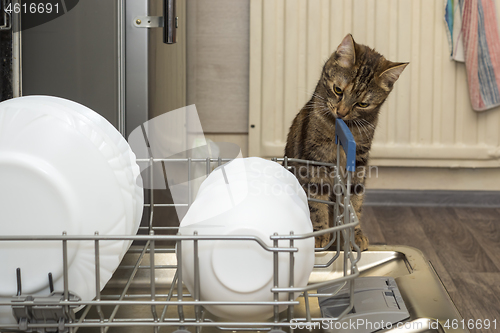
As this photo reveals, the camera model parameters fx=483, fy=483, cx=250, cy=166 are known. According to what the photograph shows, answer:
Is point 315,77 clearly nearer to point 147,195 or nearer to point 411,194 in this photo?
point 411,194

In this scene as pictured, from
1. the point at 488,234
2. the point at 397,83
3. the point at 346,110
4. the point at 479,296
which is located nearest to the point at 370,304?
the point at 346,110

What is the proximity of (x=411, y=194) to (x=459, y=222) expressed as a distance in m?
0.28

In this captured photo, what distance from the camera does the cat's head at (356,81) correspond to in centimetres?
104

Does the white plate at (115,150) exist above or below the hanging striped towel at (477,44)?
below

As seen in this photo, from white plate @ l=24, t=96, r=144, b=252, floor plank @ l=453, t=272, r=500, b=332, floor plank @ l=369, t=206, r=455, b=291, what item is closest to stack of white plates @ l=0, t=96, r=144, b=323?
white plate @ l=24, t=96, r=144, b=252

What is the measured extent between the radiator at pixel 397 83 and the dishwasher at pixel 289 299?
56.2 inches

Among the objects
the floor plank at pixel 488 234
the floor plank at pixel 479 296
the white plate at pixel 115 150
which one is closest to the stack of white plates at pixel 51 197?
the white plate at pixel 115 150

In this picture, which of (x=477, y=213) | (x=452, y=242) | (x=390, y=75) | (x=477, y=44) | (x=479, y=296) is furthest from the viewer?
(x=477, y=213)

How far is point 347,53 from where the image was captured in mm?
1056

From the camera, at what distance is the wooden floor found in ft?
3.95

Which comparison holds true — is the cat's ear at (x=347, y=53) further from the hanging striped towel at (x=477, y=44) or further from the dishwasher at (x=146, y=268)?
the hanging striped towel at (x=477, y=44)

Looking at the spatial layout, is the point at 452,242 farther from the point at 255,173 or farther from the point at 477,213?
the point at 255,173

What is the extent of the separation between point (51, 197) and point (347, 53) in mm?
854

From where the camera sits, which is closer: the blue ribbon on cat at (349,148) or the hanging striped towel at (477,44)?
the blue ribbon on cat at (349,148)
